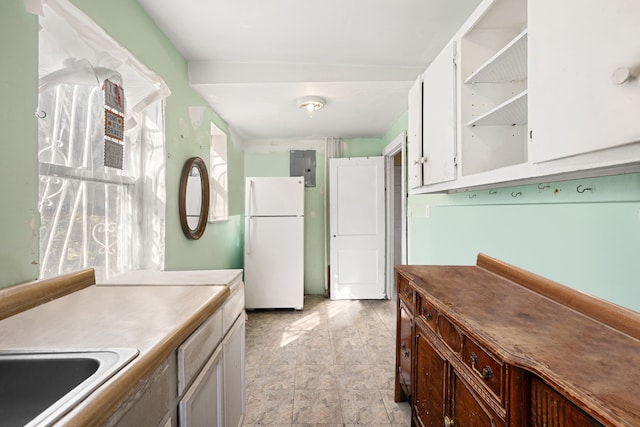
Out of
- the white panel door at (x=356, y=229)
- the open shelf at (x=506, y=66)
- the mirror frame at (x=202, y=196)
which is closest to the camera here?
the open shelf at (x=506, y=66)

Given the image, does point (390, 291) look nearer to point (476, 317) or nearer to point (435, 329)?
point (435, 329)

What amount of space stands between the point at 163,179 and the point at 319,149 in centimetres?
261

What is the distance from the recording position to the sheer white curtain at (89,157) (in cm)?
111

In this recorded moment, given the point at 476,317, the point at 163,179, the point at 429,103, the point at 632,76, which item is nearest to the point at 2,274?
the point at 163,179

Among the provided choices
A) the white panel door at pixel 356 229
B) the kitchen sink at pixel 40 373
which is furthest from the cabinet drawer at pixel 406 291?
the white panel door at pixel 356 229

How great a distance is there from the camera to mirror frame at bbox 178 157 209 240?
2.13 m

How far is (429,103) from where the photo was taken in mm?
1741

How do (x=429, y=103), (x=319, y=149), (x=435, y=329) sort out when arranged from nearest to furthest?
1. (x=435, y=329)
2. (x=429, y=103)
3. (x=319, y=149)

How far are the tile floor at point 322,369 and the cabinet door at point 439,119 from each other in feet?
4.71

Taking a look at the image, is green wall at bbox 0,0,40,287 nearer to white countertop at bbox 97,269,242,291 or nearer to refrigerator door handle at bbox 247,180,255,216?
white countertop at bbox 97,269,242,291

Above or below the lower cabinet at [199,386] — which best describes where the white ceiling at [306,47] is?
above

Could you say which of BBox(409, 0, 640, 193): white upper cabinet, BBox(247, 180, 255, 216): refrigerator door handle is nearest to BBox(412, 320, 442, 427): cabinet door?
BBox(409, 0, 640, 193): white upper cabinet

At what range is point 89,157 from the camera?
132cm

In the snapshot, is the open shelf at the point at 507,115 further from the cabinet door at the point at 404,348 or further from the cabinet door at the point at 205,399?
the cabinet door at the point at 205,399
